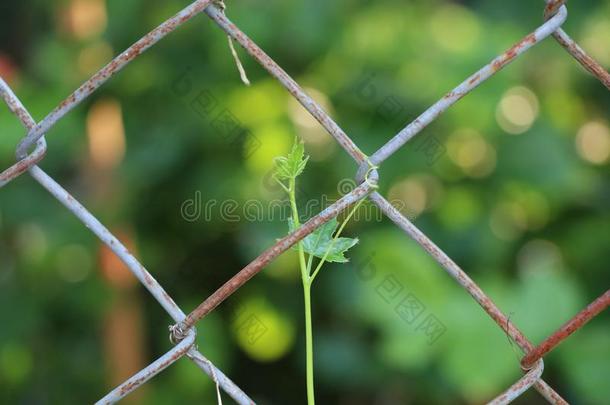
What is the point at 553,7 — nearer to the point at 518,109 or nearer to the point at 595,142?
the point at 518,109

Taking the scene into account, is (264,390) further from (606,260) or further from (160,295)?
(160,295)

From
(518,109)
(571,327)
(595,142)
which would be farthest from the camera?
(595,142)

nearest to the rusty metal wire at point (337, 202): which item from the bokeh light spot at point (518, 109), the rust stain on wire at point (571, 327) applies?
the rust stain on wire at point (571, 327)

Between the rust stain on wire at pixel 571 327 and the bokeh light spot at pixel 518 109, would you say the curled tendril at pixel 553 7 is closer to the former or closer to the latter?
the rust stain on wire at pixel 571 327

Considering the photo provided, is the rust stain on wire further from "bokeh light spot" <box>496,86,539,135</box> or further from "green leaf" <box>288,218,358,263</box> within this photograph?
"bokeh light spot" <box>496,86,539,135</box>

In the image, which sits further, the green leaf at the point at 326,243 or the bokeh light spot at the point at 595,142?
the bokeh light spot at the point at 595,142

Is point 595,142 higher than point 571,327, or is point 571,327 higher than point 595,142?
point 571,327

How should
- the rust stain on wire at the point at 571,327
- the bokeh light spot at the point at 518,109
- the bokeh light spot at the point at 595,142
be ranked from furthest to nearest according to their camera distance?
the bokeh light spot at the point at 595,142 → the bokeh light spot at the point at 518,109 → the rust stain on wire at the point at 571,327

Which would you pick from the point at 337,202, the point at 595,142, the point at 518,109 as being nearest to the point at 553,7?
the point at 337,202

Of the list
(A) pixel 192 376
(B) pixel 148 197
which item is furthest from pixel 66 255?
(A) pixel 192 376
